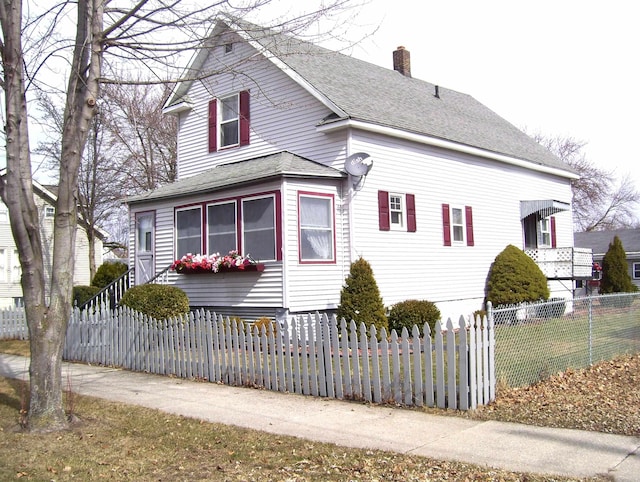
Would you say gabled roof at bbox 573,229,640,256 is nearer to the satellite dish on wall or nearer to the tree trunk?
the satellite dish on wall

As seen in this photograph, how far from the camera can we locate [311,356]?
9180 millimetres

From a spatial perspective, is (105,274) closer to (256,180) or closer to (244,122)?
(244,122)

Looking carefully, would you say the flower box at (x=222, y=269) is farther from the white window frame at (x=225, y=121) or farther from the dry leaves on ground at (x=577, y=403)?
the dry leaves on ground at (x=577, y=403)

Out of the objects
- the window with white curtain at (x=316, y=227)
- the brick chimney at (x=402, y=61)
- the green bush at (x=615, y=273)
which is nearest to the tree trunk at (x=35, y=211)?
Result: the window with white curtain at (x=316, y=227)

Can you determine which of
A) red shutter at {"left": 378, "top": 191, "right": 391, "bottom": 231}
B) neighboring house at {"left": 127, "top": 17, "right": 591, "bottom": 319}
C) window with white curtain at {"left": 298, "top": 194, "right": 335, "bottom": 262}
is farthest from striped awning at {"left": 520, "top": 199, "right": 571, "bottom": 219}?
window with white curtain at {"left": 298, "top": 194, "right": 335, "bottom": 262}

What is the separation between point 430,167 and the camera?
717 inches

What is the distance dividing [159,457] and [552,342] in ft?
21.2

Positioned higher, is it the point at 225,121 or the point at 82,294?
the point at 225,121

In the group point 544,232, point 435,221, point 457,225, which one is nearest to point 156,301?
point 435,221

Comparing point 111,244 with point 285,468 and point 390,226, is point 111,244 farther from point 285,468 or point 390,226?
point 285,468

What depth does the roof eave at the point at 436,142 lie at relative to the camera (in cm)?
1558

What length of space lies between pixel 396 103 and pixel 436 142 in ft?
6.37

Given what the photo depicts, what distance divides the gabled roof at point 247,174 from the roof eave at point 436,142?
1.11 metres

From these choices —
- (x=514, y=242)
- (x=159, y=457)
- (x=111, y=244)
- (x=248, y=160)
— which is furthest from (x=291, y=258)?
(x=111, y=244)
